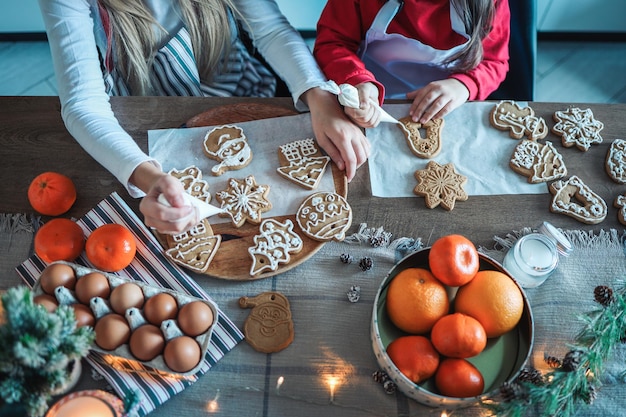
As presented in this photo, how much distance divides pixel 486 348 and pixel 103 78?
3.61 feet

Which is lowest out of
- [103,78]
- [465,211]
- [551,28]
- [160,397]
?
[551,28]

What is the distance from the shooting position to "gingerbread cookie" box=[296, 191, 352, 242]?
106 centimetres

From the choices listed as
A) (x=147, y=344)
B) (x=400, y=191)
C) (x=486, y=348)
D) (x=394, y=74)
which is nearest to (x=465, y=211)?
(x=400, y=191)

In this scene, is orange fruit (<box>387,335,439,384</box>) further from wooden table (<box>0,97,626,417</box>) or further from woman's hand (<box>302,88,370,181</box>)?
woman's hand (<box>302,88,370,181</box>)

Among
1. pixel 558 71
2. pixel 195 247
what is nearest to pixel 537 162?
pixel 195 247

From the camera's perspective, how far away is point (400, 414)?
2.94ft

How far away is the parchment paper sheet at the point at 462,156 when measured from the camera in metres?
1.13

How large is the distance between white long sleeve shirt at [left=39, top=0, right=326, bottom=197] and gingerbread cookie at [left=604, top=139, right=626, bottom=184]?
2.30 feet

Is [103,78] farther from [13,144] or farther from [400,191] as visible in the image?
[400,191]

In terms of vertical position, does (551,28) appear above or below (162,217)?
below

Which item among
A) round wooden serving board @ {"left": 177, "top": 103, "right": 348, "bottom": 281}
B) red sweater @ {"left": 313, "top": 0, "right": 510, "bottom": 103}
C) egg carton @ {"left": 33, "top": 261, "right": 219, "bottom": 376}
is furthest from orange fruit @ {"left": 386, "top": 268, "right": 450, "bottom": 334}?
red sweater @ {"left": 313, "top": 0, "right": 510, "bottom": 103}

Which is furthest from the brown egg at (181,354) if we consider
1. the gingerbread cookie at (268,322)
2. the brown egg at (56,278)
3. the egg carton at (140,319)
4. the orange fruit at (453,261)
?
the orange fruit at (453,261)

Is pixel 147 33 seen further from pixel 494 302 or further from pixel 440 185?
pixel 494 302

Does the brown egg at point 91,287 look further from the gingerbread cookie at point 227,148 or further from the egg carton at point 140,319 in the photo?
the gingerbread cookie at point 227,148
